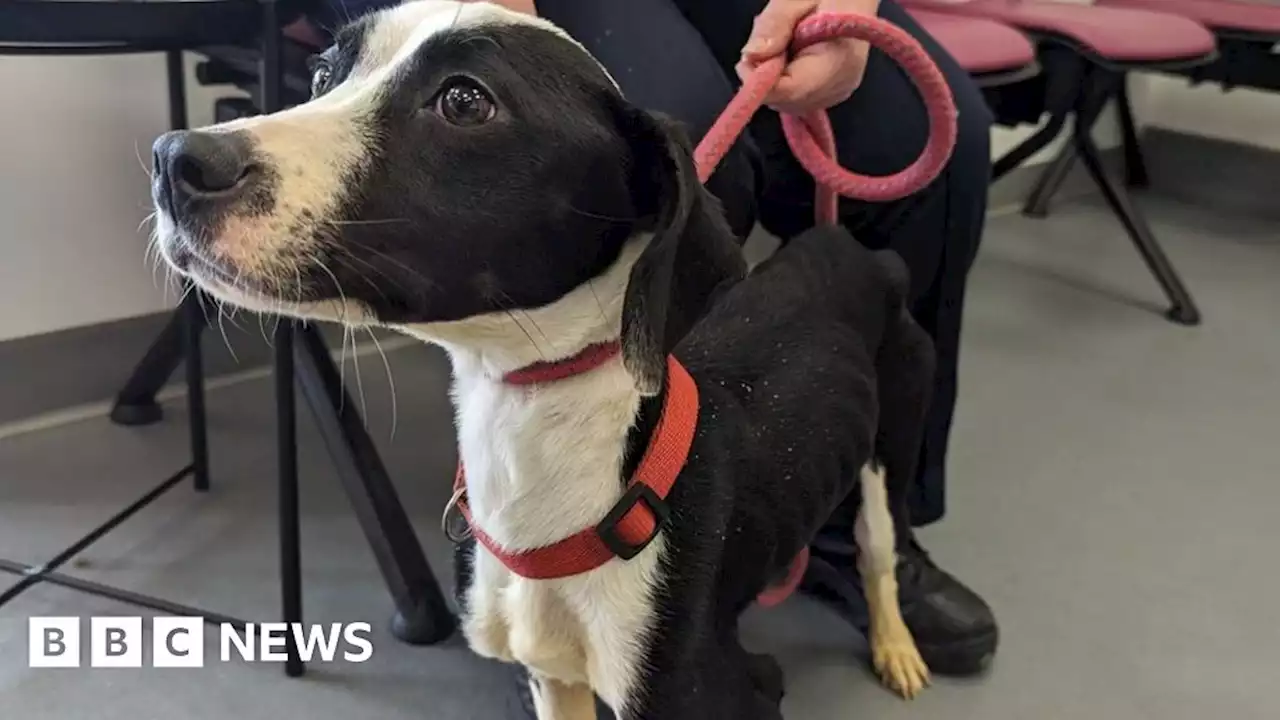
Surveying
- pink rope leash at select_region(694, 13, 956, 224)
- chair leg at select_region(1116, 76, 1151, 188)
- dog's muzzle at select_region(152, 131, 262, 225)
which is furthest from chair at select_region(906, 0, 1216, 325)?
dog's muzzle at select_region(152, 131, 262, 225)

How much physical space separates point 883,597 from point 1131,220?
1495 mm

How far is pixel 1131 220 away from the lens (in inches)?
99.8

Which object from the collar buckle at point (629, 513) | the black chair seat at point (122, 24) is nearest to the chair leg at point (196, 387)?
the black chair seat at point (122, 24)

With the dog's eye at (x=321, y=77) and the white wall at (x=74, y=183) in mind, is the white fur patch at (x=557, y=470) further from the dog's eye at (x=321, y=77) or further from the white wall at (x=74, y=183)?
the white wall at (x=74, y=183)

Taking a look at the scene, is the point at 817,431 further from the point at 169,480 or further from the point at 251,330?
the point at 251,330

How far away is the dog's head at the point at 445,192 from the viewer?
695mm

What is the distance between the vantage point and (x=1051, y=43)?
7.34 feet

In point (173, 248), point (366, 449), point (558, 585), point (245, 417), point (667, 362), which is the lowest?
point (245, 417)

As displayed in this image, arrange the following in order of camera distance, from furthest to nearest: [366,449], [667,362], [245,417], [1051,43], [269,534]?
[1051,43], [245,417], [269,534], [366,449], [667,362]

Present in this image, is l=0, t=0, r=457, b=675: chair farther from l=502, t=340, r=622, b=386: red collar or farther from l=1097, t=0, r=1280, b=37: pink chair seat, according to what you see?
l=1097, t=0, r=1280, b=37: pink chair seat

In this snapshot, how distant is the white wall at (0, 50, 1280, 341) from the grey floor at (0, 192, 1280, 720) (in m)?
0.19

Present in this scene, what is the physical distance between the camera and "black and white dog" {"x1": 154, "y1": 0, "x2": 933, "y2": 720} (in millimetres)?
711

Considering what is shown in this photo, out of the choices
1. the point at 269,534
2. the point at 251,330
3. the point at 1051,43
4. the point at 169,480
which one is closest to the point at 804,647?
the point at 269,534

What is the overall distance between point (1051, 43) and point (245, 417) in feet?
5.02
